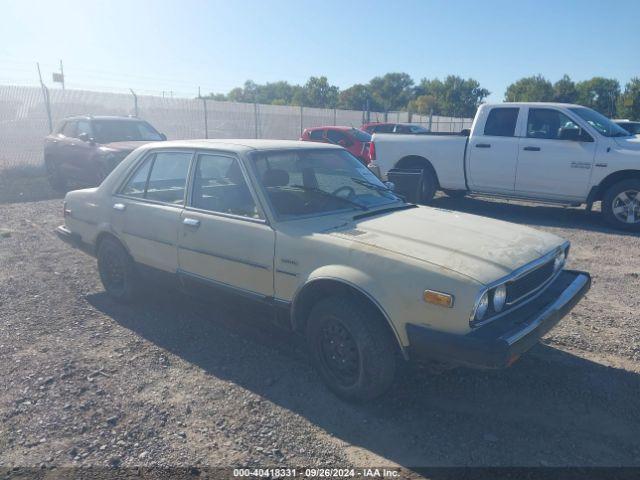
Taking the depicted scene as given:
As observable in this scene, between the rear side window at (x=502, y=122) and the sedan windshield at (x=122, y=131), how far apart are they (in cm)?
721

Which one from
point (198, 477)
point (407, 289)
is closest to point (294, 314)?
point (407, 289)

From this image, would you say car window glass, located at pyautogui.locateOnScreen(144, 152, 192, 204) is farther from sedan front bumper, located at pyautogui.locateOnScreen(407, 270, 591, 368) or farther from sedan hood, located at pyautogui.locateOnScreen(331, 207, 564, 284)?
sedan front bumper, located at pyautogui.locateOnScreen(407, 270, 591, 368)

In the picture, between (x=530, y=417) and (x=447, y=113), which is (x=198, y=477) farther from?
(x=447, y=113)

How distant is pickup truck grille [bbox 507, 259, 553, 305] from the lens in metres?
3.06

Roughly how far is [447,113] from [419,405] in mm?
64663

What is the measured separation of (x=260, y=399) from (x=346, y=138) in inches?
529

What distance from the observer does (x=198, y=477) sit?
265cm

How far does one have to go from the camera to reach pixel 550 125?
8.53 meters

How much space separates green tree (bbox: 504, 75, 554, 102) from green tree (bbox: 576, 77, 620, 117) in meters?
3.56

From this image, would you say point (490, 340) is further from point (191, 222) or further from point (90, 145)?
point (90, 145)

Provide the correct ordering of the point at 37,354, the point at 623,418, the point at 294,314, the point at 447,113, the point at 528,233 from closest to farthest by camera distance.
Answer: the point at 623,418 → the point at 294,314 → the point at 528,233 → the point at 37,354 → the point at 447,113

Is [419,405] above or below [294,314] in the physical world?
below

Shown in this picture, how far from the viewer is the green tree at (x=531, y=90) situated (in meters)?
58.2

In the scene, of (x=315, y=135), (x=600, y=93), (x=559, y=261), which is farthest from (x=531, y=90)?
(x=559, y=261)
